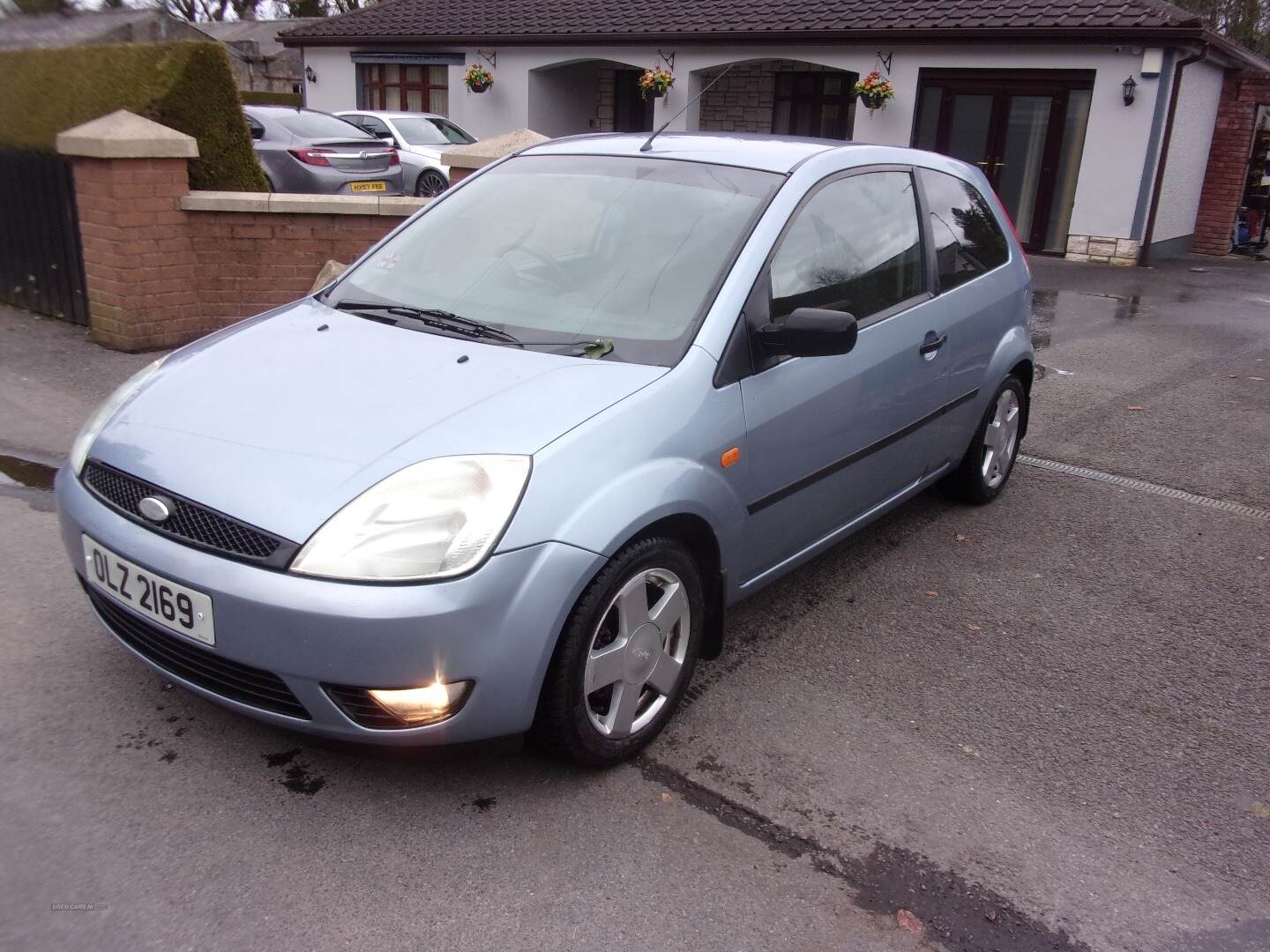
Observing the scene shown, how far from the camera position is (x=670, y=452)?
3.03 metres

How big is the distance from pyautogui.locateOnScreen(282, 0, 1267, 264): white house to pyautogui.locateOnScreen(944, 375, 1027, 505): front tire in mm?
11120

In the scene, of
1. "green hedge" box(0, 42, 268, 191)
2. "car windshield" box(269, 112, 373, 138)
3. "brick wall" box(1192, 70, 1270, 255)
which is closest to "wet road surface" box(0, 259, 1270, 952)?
"green hedge" box(0, 42, 268, 191)

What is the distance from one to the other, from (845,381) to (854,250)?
0.55 m

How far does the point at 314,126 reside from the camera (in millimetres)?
13758

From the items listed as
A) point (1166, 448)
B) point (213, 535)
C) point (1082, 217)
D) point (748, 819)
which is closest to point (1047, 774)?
point (748, 819)

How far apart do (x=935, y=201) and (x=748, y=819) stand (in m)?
2.91

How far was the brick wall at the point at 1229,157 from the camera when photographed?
56.6 feet

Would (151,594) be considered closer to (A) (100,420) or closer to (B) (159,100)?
(A) (100,420)

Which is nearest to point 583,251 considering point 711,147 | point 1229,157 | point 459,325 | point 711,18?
point 459,325

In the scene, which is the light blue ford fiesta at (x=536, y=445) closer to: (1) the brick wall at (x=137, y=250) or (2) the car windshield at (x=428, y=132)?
(1) the brick wall at (x=137, y=250)

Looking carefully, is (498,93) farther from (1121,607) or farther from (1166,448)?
(1121,607)

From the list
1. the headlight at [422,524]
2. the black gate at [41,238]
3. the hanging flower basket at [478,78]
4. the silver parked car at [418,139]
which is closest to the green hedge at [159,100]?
the black gate at [41,238]

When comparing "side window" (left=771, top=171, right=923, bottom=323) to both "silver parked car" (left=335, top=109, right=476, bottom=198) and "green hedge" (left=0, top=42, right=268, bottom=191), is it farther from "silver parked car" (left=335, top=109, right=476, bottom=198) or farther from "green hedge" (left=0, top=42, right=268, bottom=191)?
"silver parked car" (left=335, top=109, right=476, bottom=198)

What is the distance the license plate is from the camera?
8.75 feet
